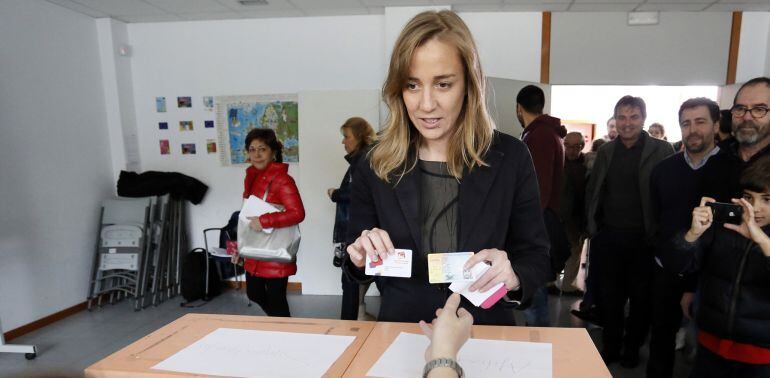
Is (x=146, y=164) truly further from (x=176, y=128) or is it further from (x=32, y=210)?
(x=32, y=210)

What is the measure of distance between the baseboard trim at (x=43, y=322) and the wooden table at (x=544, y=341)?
4087mm

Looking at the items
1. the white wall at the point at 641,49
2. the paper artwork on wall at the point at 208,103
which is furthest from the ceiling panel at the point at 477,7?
the paper artwork on wall at the point at 208,103

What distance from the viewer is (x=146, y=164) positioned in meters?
5.07

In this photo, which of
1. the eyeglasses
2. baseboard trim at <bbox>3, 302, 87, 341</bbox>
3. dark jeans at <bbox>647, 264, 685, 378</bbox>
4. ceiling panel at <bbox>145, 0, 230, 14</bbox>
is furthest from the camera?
ceiling panel at <bbox>145, 0, 230, 14</bbox>

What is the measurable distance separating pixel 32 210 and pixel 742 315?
5.09m

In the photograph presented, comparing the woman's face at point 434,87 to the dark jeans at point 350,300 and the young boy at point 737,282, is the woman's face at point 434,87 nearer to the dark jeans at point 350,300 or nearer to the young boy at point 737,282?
the young boy at point 737,282

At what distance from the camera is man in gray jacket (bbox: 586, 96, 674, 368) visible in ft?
9.33

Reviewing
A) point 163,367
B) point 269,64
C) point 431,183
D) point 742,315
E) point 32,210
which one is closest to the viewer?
point 163,367

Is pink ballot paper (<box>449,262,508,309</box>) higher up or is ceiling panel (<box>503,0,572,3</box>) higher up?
ceiling panel (<box>503,0,572,3</box>)

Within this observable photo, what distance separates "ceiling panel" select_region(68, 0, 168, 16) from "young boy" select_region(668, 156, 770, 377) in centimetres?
499

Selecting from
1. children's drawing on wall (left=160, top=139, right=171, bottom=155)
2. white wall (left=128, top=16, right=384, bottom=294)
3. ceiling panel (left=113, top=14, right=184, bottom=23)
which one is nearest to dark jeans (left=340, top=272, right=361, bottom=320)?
white wall (left=128, top=16, right=384, bottom=294)

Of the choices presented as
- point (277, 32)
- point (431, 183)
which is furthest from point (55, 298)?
point (431, 183)

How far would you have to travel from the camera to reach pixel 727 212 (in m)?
1.58

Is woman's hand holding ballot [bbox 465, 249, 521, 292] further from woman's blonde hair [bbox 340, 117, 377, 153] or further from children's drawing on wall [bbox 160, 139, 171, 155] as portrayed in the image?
children's drawing on wall [bbox 160, 139, 171, 155]
